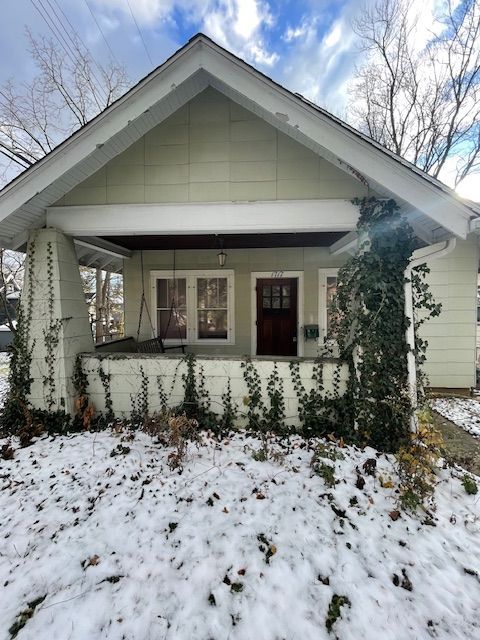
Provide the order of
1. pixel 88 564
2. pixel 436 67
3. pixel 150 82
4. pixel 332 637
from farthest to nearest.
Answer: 1. pixel 436 67
2. pixel 150 82
3. pixel 88 564
4. pixel 332 637

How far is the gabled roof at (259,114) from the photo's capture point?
10.3 feet

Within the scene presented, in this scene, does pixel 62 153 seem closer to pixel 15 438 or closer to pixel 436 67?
pixel 15 438

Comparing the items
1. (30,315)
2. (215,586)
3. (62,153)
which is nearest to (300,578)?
(215,586)

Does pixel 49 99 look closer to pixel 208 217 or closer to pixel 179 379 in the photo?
pixel 208 217

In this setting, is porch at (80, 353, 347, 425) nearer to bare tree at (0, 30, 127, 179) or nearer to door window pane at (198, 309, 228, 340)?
door window pane at (198, 309, 228, 340)

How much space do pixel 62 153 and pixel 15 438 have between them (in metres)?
3.54

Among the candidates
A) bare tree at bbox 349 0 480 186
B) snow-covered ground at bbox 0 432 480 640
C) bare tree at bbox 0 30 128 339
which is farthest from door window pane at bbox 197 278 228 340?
bare tree at bbox 349 0 480 186

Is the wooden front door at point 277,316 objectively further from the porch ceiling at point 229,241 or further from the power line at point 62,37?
the power line at point 62,37

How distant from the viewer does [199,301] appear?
6.42 m

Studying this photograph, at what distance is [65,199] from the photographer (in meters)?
3.84

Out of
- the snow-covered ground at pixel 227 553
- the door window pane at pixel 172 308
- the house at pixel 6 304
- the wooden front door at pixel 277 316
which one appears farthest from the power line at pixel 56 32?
the snow-covered ground at pixel 227 553

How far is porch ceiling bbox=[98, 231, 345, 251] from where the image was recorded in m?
5.18

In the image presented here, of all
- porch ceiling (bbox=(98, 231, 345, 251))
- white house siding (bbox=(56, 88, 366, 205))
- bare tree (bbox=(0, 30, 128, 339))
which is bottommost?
porch ceiling (bbox=(98, 231, 345, 251))

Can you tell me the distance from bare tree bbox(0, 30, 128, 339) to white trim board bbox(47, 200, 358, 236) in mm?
8063
